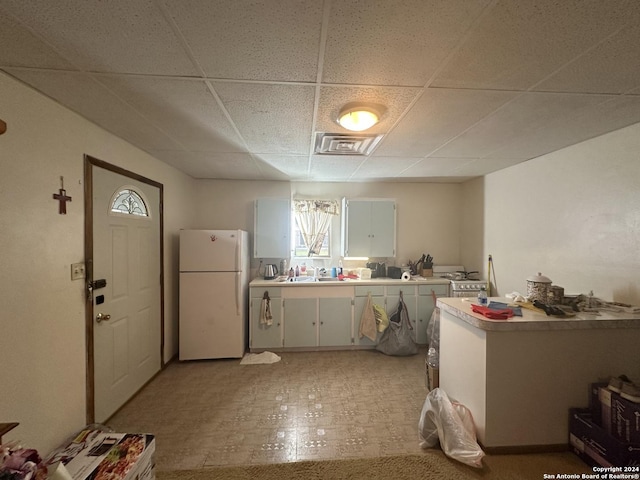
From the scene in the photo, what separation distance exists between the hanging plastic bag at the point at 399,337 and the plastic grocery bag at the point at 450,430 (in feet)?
4.19

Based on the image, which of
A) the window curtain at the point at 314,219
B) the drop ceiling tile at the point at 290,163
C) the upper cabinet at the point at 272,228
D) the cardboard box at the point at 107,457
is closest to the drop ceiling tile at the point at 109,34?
the drop ceiling tile at the point at 290,163

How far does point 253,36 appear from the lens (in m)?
1.03

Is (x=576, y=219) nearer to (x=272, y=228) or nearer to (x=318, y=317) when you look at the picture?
(x=318, y=317)

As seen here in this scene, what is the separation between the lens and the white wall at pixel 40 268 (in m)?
1.28

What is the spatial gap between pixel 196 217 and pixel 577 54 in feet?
13.0

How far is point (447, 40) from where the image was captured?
3.40ft

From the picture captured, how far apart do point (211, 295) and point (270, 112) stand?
225 cm

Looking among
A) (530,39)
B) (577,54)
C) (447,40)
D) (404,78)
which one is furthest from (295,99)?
(577,54)

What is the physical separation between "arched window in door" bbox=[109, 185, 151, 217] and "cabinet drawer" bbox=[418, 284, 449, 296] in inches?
136

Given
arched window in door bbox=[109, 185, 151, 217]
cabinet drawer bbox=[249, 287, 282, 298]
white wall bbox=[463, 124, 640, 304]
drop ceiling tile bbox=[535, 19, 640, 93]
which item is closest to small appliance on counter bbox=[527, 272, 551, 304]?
white wall bbox=[463, 124, 640, 304]

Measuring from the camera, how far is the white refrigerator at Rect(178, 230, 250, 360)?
2.89 metres

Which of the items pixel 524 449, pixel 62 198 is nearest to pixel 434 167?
pixel 524 449

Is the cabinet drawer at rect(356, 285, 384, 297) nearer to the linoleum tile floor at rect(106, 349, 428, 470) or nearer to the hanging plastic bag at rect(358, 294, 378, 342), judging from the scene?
the hanging plastic bag at rect(358, 294, 378, 342)

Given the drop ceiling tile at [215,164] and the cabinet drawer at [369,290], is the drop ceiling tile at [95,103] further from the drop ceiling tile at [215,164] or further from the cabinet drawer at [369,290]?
the cabinet drawer at [369,290]
